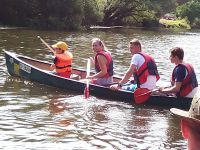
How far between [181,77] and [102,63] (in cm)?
186

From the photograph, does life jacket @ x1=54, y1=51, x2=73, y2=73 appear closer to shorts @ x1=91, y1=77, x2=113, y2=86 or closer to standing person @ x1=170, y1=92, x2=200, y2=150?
shorts @ x1=91, y1=77, x2=113, y2=86

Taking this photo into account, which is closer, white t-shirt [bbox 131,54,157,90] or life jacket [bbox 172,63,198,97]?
life jacket [bbox 172,63,198,97]

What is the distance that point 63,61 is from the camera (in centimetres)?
994

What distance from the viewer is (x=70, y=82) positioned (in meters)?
9.50

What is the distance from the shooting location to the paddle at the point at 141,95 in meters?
8.25

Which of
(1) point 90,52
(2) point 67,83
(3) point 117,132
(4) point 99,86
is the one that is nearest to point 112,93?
(4) point 99,86

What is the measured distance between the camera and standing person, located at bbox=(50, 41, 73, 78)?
985cm

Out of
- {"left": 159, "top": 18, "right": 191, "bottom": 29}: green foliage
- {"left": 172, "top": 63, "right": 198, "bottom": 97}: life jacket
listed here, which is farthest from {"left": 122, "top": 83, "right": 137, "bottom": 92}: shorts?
{"left": 159, "top": 18, "right": 191, "bottom": 29}: green foliage

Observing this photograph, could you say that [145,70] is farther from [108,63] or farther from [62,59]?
[62,59]

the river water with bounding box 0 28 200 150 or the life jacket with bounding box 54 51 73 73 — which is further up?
the life jacket with bounding box 54 51 73 73

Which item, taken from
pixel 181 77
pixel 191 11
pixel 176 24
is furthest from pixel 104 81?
pixel 191 11

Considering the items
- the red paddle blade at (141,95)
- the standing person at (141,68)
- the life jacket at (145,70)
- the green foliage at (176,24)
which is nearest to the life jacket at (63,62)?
the standing person at (141,68)

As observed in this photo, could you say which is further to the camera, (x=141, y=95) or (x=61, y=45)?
(x=61, y=45)

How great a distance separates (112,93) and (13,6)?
26227 mm
